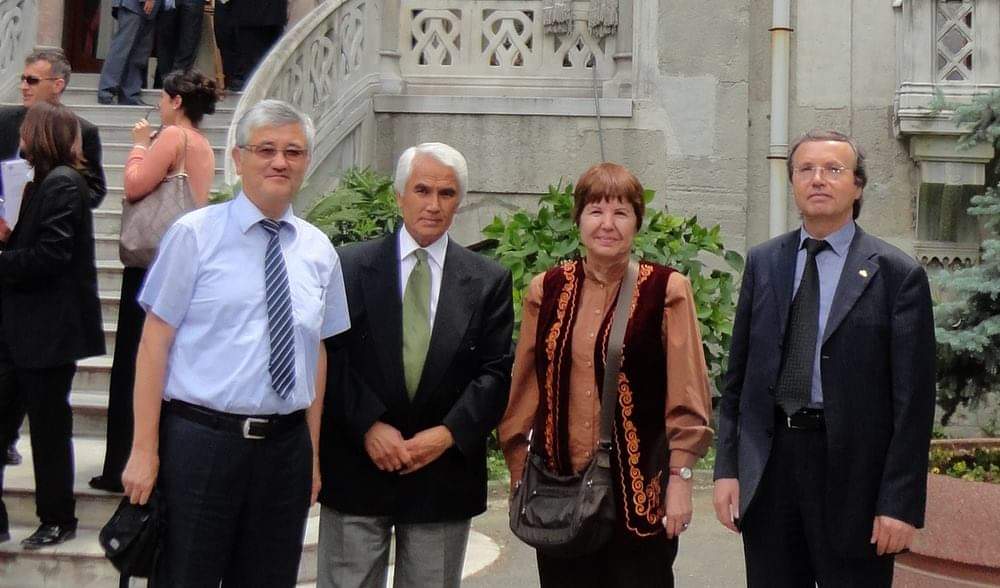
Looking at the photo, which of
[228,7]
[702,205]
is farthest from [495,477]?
[228,7]

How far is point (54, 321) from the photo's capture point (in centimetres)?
610

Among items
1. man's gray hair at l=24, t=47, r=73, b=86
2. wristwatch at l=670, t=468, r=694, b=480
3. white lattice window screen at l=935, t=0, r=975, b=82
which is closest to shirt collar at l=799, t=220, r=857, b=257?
wristwatch at l=670, t=468, r=694, b=480

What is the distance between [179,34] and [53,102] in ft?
19.8

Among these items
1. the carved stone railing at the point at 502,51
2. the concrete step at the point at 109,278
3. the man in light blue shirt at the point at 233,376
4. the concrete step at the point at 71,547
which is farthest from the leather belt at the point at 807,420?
the carved stone railing at the point at 502,51

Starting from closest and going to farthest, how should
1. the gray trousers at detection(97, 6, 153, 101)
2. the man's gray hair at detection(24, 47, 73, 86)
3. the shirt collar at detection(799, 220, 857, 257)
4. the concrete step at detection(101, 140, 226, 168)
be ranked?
the shirt collar at detection(799, 220, 857, 257) → the man's gray hair at detection(24, 47, 73, 86) → the concrete step at detection(101, 140, 226, 168) → the gray trousers at detection(97, 6, 153, 101)

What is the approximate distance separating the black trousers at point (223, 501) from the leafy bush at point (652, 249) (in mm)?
5182

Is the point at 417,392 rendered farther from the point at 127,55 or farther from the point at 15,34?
the point at 15,34

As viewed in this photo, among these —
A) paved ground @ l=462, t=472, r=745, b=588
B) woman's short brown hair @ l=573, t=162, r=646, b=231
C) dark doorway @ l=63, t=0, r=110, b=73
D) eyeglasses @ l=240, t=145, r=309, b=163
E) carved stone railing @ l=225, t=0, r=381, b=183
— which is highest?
dark doorway @ l=63, t=0, r=110, b=73

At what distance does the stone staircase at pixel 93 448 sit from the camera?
6336 mm

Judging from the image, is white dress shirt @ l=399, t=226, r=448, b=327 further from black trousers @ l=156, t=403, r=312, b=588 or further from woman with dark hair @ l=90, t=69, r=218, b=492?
woman with dark hair @ l=90, t=69, r=218, b=492

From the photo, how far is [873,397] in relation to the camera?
13.5 feet

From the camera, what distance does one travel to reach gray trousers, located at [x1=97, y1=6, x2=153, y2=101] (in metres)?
12.1

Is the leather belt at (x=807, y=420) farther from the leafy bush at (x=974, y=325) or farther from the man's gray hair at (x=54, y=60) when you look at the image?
the man's gray hair at (x=54, y=60)

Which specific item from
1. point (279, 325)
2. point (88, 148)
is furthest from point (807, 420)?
point (88, 148)
